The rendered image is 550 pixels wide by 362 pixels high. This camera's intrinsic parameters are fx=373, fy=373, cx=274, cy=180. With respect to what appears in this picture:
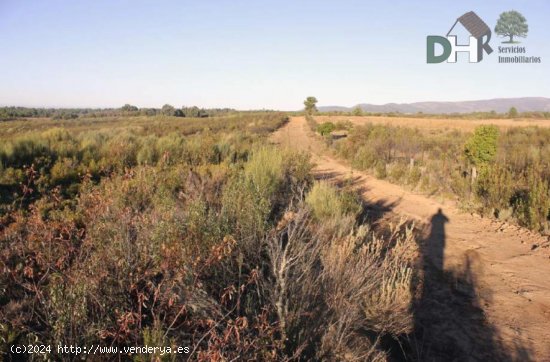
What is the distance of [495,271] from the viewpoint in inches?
219

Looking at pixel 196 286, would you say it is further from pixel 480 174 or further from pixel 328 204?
pixel 480 174

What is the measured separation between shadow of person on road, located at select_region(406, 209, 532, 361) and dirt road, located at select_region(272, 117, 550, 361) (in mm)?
14

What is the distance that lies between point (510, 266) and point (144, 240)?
537 centimetres

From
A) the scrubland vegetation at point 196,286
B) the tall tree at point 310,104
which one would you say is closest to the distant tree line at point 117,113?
the tall tree at point 310,104

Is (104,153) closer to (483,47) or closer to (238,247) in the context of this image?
(238,247)

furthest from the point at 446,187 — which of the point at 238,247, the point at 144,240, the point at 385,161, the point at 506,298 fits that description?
the point at 144,240

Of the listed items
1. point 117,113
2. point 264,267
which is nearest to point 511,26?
point 264,267

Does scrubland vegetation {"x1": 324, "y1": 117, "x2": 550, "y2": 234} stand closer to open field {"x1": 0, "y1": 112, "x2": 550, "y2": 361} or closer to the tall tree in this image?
open field {"x1": 0, "y1": 112, "x2": 550, "y2": 361}

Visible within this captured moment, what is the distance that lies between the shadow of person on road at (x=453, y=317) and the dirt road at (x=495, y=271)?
0.01m

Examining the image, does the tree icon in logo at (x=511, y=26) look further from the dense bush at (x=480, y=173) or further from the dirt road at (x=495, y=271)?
the dirt road at (x=495, y=271)

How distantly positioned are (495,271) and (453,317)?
5.85 ft

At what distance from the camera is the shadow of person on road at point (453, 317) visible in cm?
365

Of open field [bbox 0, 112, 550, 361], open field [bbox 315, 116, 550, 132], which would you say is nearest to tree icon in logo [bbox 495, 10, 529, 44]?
open field [bbox 315, 116, 550, 132]

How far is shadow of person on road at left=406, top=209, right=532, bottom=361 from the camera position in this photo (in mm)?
3648
